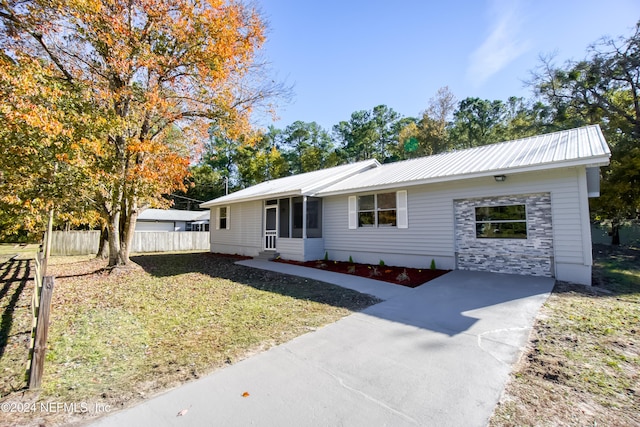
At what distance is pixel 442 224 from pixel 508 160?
2410mm

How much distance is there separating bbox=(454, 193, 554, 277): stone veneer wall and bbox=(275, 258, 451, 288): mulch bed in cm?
93

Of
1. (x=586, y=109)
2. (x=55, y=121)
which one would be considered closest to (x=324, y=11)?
(x=55, y=121)

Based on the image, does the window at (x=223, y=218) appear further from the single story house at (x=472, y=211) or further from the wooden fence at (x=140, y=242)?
the wooden fence at (x=140, y=242)

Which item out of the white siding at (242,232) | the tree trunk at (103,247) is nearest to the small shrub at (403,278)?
the white siding at (242,232)

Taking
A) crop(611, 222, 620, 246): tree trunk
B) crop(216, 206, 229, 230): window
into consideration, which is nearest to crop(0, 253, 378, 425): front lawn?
crop(216, 206, 229, 230): window

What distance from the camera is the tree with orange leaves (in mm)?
7766

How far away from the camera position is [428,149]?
29.2m

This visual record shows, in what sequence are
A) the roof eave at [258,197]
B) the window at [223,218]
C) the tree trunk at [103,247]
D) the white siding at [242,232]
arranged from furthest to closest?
the window at [223,218], the tree trunk at [103,247], the white siding at [242,232], the roof eave at [258,197]

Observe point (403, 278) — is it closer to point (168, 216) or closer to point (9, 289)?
point (9, 289)

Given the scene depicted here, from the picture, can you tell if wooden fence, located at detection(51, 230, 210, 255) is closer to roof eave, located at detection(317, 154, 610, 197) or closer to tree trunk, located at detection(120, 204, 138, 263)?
tree trunk, located at detection(120, 204, 138, 263)

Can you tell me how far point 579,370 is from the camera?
314cm

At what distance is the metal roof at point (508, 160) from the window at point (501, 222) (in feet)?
3.71

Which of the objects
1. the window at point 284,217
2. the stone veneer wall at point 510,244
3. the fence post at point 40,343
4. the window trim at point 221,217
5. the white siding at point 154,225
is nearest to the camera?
the fence post at point 40,343

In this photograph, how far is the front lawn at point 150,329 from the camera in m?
2.97
